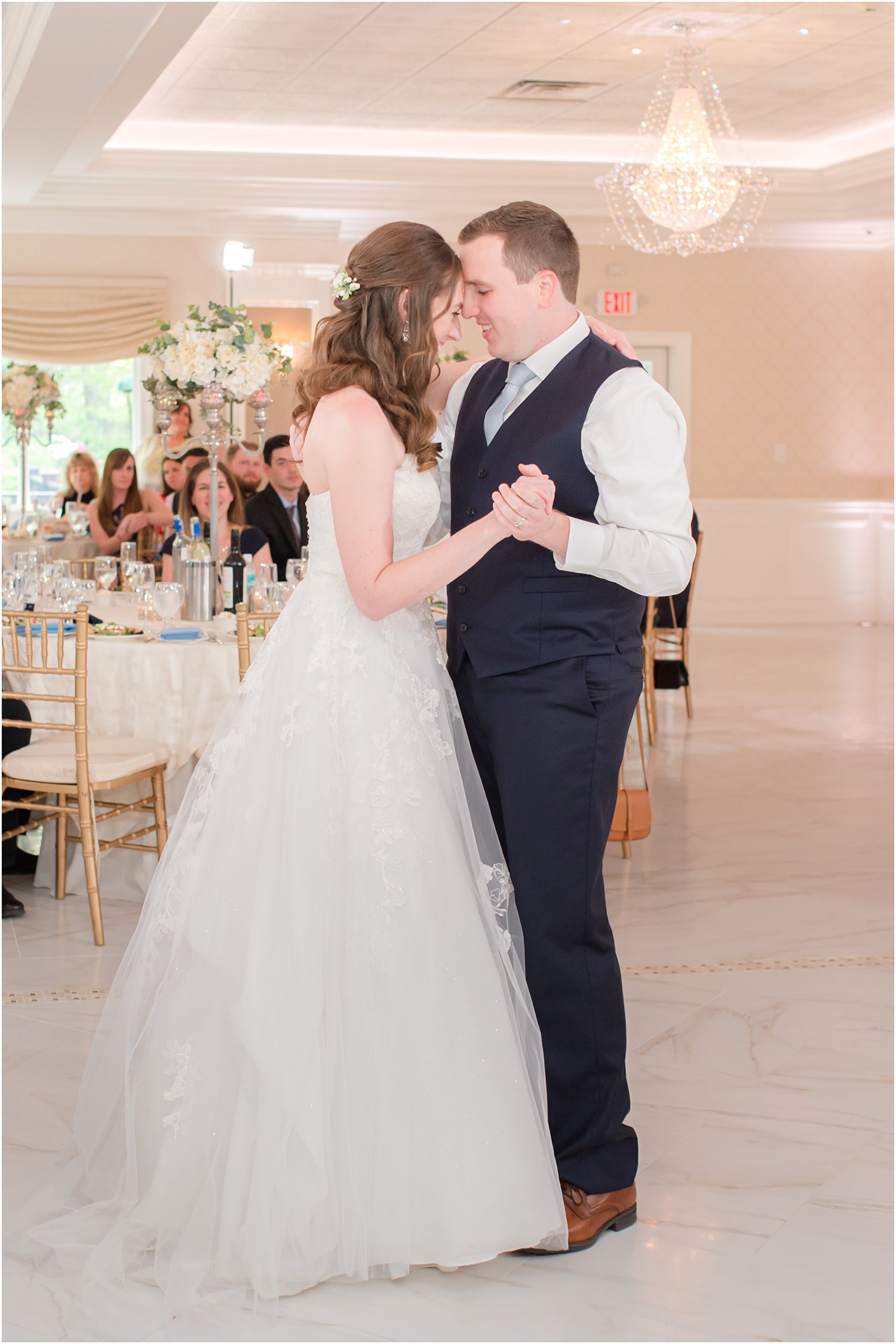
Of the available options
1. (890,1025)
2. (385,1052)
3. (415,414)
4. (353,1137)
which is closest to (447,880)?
(385,1052)

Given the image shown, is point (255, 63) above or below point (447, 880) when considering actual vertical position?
above

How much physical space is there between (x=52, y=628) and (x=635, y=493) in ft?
9.64

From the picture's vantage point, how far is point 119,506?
8.84 metres

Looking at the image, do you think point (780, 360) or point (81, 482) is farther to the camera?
point (780, 360)

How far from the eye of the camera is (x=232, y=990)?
2324 millimetres

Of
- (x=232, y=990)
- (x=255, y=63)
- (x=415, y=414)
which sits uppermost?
(x=255, y=63)

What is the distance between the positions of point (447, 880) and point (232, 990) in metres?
0.42

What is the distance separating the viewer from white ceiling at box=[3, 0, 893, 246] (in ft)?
21.9

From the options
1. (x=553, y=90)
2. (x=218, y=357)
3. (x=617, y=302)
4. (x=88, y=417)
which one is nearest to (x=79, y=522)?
(x=88, y=417)

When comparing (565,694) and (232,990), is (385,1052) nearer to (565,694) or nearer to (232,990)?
(232,990)

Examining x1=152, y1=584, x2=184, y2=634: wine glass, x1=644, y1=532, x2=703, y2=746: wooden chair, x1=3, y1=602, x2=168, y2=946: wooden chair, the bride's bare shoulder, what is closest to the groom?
the bride's bare shoulder

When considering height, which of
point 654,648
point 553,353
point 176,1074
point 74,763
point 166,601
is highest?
point 553,353

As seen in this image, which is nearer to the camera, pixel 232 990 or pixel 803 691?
pixel 232 990

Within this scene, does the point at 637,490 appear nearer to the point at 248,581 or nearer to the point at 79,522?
the point at 248,581
